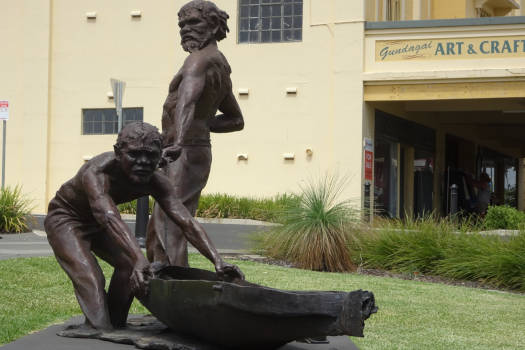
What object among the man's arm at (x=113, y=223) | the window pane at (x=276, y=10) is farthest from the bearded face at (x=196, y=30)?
the window pane at (x=276, y=10)

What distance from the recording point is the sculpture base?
5.23 meters

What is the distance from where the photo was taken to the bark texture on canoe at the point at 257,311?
4.71 metres

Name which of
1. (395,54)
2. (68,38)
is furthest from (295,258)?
(68,38)

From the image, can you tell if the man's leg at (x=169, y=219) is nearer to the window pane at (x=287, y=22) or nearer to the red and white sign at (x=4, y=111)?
the red and white sign at (x=4, y=111)

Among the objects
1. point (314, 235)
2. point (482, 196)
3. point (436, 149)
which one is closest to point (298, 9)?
point (436, 149)

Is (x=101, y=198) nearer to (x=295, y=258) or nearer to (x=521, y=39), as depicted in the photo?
(x=295, y=258)

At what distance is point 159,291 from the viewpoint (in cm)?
521

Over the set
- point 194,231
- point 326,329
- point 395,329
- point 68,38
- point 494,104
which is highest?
point 68,38

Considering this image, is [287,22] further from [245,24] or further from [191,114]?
[191,114]

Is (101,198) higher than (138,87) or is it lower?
lower

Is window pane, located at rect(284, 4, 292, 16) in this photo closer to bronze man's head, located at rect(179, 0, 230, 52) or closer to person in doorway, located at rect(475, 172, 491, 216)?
person in doorway, located at rect(475, 172, 491, 216)

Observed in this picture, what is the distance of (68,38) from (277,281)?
52.1 feet

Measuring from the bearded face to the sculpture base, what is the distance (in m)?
2.23

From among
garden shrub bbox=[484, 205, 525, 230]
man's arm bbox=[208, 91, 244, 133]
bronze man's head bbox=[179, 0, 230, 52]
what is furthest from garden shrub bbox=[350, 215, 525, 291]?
bronze man's head bbox=[179, 0, 230, 52]
